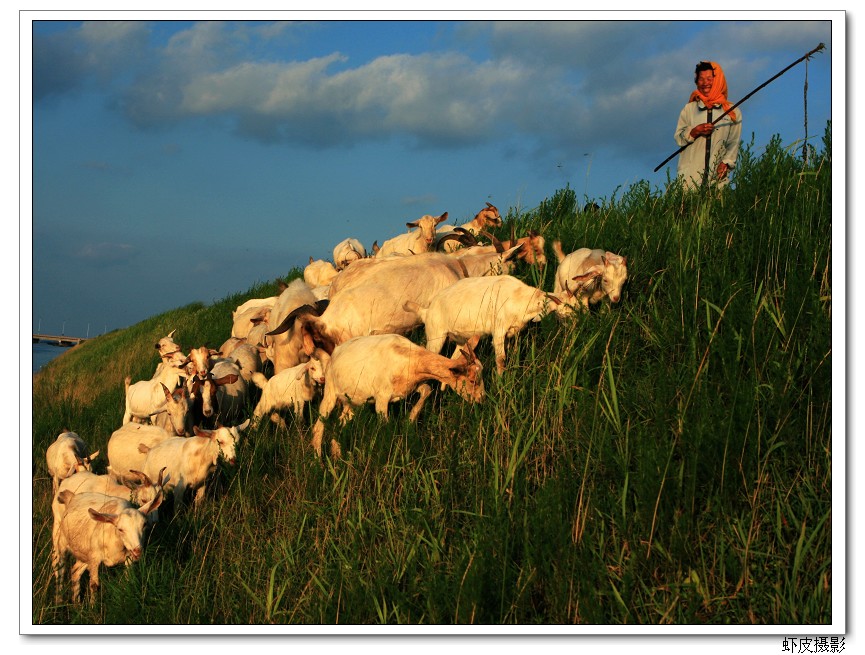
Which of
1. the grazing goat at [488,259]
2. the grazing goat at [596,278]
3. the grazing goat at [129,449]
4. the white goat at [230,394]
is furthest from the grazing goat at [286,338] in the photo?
the grazing goat at [596,278]

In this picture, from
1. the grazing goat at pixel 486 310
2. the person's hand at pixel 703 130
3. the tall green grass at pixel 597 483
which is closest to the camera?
the tall green grass at pixel 597 483

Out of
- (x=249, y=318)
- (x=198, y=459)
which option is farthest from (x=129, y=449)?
(x=249, y=318)

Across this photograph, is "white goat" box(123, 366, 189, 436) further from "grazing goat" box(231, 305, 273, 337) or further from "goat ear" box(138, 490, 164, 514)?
"goat ear" box(138, 490, 164, 514)

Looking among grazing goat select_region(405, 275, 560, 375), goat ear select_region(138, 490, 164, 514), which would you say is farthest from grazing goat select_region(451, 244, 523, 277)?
goat ear select_region(138, 490, 164, 514)

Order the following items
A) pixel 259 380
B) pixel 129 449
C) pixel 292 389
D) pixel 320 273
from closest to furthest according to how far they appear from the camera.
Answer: pixel 292 389 < pixel 129 449 < pixel 259 380 < pixel 320 273

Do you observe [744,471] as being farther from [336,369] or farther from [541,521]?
[336,369]

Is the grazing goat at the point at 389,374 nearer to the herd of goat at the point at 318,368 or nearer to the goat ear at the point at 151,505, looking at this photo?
the herd of goat at the point at 318,368

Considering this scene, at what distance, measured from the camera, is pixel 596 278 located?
6.69 m

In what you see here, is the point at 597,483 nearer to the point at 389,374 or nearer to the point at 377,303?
the point at 389,374

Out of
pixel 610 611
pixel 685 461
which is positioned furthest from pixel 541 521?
pixel 685 461

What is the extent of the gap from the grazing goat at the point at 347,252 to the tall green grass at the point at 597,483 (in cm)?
684

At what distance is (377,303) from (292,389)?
4.11 ft

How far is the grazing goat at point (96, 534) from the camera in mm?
5949

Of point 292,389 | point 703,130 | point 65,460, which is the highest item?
point 703,130
